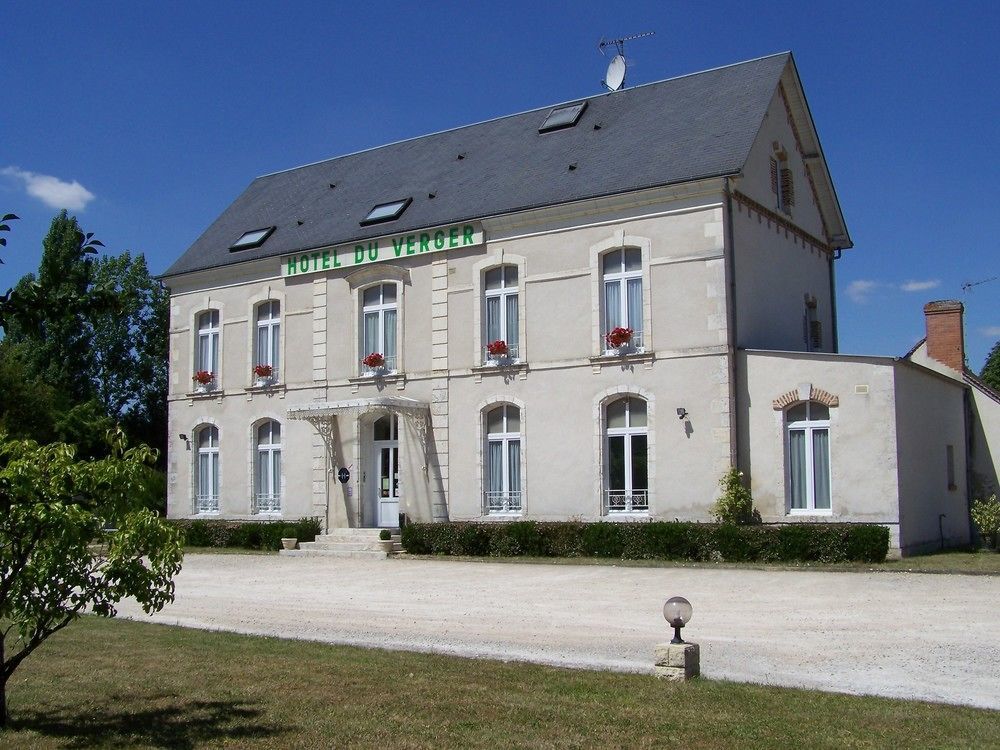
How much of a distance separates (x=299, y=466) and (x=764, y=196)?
11428 mm

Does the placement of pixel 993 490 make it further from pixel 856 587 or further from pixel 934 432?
pixel 856 587

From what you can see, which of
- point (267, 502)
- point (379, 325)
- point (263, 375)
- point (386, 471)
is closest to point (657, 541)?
point (386, 471)

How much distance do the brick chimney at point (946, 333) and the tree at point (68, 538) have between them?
19.9m

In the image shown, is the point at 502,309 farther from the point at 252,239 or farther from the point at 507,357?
the point at 252,239

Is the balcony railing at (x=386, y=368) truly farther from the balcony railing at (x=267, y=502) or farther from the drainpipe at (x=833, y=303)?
the drainpipe at (x=833, y=303)

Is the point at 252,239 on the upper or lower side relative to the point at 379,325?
upper

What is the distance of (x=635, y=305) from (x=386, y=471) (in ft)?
22.1

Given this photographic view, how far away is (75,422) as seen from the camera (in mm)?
34156

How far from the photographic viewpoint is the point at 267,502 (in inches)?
944

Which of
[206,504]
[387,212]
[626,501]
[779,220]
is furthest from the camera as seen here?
[206,504]

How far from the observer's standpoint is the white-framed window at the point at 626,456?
19.0 meters

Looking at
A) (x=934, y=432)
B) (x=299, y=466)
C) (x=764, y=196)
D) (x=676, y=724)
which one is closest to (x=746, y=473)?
(x=934, y=432)

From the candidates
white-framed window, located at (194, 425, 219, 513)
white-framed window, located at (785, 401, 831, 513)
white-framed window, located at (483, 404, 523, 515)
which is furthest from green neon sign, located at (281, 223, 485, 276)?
white-framed window, located at (785, 401, 831, 513)

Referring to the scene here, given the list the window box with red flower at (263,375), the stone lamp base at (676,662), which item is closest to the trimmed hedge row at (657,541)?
the window box with red flower at (263,375)
